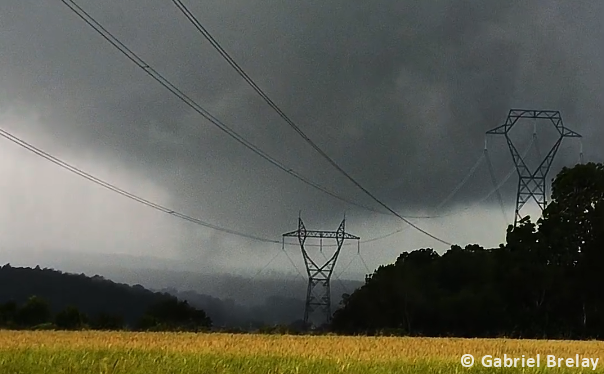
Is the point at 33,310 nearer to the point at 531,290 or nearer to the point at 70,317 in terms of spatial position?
the point at 70,317

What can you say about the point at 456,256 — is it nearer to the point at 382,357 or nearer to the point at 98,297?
the point at 98,297

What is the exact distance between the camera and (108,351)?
2591 cm

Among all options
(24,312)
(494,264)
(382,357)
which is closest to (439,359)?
(382,357)

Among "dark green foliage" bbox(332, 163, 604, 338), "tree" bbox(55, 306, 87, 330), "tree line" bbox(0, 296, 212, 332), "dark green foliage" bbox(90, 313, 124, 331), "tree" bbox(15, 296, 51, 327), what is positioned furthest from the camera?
"tree" bbox(15, 296, 51, 327)

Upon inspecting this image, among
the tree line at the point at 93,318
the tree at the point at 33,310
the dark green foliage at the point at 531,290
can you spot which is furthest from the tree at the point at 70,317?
the dark green foliage at the point at 531,290

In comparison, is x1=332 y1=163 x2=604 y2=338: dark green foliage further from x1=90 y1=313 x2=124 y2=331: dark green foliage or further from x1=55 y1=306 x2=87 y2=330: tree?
x1=55 y1=306 x2=87 y2=330: tree

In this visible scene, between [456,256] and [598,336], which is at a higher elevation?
[456,256]

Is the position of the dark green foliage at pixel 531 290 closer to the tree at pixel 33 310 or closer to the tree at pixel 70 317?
the tree at pixel 70 317

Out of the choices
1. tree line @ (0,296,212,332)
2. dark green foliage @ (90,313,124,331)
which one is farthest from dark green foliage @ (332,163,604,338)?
dark green foliage @ (90,313,124,331)

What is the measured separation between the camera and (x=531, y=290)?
74375 millimetres

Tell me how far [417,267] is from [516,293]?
1084 inches

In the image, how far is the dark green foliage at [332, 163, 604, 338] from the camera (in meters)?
73.2

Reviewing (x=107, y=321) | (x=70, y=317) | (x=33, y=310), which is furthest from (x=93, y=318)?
(x=33, y=310)

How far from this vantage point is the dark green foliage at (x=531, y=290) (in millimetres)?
73188
